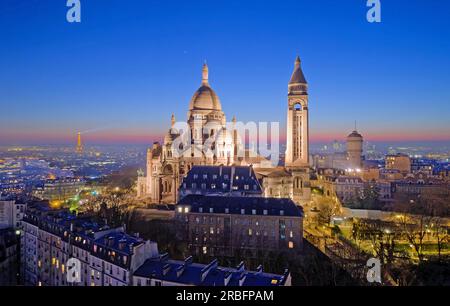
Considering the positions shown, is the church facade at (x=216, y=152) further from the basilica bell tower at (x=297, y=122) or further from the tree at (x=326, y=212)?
the tree at (x=326, y=212)

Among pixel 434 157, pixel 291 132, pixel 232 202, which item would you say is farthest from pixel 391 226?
pixel 434 157

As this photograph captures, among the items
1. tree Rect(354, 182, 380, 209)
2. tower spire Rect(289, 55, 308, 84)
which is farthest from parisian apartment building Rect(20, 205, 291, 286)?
tower spire Rect(289, 55, 308, 84)

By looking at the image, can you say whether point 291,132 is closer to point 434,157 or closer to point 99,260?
point 99,260

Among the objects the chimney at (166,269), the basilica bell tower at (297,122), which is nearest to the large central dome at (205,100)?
the basilica bell tower at (297,122)

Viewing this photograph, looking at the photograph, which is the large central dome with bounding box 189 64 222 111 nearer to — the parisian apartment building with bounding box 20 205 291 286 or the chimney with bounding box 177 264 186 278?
the parisian apartment building with bounding box 20 205 291 286

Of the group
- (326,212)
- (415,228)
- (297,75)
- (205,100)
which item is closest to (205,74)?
(205,100)

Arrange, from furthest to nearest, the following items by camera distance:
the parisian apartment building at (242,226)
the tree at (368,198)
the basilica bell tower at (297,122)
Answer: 1. the basilica bell tower at (297,122)
2. the tree at (368,198)
3. the parisian apartment building at (242,226)

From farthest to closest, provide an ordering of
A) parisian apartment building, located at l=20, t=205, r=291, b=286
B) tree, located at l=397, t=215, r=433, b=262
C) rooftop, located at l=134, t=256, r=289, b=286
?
tree, located at l=397, t=215, r=433, b=262, parisian apartment building, located at l=20, t=205, r=291, b=286, rooftop, located at l=134, t=256, r=289, b=286

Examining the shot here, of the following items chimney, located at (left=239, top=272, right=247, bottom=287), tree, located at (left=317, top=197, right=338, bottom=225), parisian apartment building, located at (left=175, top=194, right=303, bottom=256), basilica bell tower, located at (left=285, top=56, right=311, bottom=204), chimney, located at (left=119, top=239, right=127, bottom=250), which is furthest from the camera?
basilica bell tower, located at (left=285, top=56, right=311, bottom=204)

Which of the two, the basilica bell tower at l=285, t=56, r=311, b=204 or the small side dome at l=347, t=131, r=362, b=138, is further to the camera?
the small side dome at l=347, t=131, r=362, b=138
